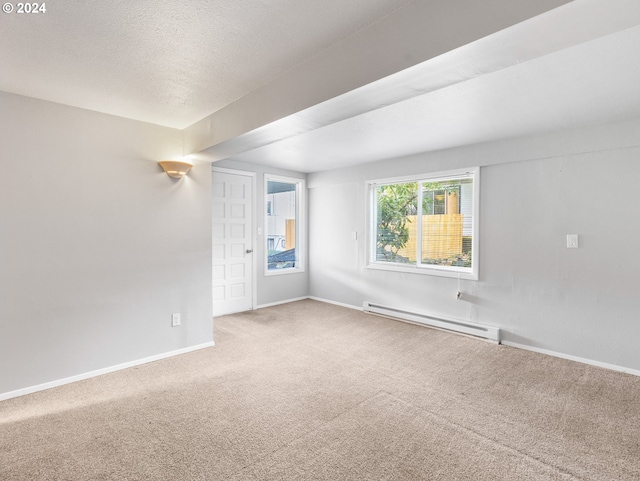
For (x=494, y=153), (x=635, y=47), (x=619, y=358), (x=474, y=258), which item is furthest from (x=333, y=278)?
(x=635, y=47)

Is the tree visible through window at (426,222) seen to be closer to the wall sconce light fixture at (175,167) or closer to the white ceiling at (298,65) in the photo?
the white ceiling at (298,65)

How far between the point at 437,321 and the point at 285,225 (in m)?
3.02

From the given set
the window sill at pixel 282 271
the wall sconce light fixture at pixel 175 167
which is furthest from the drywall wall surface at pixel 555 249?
the wall sconce light fixture at pixel 175 167

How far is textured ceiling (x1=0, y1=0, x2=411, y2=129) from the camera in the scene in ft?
5.23

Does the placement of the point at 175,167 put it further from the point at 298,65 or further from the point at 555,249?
the point at 555,249

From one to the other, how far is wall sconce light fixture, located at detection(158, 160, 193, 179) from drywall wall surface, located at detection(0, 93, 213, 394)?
0.32 ft

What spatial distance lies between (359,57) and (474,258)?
305 cm

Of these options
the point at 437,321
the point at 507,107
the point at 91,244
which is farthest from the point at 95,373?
the point at 507,107

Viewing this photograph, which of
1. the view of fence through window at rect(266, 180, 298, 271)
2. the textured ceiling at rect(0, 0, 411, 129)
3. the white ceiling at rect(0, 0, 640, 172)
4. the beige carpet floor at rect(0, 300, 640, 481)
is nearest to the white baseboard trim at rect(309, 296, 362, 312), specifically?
the view of fence through window at rect(266, 180, 298, 271)

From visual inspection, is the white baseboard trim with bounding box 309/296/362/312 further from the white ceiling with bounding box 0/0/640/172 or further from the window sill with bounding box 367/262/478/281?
the white ceiling with bounding box 0/0/640/172

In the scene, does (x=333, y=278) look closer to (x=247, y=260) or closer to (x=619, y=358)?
(x=247, y=260)

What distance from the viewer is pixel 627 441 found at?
2.06 metres

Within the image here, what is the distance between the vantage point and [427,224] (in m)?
4.63

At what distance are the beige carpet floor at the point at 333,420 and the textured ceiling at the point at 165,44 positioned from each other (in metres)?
2.36
